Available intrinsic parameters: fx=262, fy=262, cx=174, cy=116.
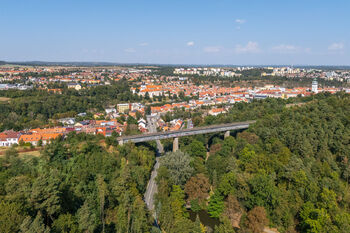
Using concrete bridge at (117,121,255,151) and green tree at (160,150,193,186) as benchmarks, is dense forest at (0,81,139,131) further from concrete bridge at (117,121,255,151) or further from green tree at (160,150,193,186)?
green tree at (160,150,193,186)

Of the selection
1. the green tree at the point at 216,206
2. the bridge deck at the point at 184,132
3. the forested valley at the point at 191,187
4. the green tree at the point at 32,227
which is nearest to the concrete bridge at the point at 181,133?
the bridge deck at the point at 184,132

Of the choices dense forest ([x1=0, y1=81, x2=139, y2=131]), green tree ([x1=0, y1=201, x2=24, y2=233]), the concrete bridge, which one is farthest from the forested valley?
dense forest ([x1=0, y1=81, x2=139, y2=131])

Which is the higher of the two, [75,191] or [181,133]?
[181,133]

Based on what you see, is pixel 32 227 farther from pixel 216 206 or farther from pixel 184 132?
pixel 184 132

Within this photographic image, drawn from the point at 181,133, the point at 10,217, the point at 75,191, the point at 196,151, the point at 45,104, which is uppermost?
the point at 45,104

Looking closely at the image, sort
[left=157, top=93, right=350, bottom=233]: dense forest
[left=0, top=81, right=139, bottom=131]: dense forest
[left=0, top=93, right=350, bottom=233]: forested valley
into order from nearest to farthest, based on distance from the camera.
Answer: [left=0, top=93, right=350, bottom=233]: forested valley
[left=157, top=93, right=350, bottom=233]: dense forest
[left=0, top=81, right=139, bottom=131]: dense forest

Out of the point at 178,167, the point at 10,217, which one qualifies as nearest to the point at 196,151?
the point at 178,167
